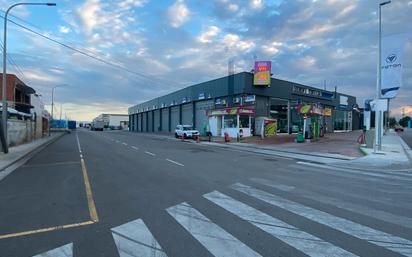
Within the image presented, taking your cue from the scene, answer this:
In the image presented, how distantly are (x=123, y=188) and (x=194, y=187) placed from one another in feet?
6.51

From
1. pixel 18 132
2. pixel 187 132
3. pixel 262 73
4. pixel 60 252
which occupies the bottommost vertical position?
pixel 60 252

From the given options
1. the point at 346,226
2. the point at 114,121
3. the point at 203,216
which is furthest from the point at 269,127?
the point at 114,121

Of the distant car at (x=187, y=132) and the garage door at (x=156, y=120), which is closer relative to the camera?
the distant car at (x=187, y=132)

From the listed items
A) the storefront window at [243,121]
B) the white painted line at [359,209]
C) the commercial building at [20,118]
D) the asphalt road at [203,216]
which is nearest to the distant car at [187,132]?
the storefront window at [243,121]

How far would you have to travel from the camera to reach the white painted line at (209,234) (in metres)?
5.12

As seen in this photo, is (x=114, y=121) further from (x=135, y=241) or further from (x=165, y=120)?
(x=135, y=241)

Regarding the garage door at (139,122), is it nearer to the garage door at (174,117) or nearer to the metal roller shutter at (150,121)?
the metal roller shutter at (150,121)

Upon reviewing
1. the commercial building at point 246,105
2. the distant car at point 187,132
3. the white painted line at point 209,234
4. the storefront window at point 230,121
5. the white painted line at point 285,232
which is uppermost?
the commercial building at point 246,105

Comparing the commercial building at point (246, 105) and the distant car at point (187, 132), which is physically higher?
the commercial building at point (246, 105)

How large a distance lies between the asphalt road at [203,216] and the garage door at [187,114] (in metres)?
50.6

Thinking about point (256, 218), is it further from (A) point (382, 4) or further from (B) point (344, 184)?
(A) point (382, 4)

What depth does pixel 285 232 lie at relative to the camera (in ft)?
19.7

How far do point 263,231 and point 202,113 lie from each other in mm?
52780

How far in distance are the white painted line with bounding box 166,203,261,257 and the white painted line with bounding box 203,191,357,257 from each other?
719mm
